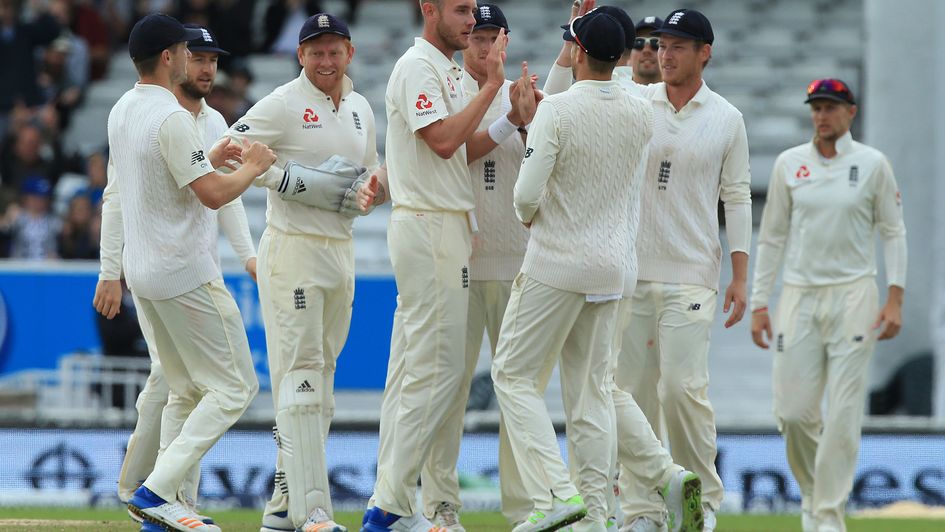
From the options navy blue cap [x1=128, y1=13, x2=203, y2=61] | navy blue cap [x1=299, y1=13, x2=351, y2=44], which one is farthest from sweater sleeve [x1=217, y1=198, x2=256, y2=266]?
navy blue cap [x1=128, y1=13, x2=203, y2=61]

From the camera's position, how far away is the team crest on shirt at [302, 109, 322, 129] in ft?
25.5

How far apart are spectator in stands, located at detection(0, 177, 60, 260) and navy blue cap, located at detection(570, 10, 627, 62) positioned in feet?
28.4

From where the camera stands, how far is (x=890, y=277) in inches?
366

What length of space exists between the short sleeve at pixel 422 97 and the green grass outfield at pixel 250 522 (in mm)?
2385

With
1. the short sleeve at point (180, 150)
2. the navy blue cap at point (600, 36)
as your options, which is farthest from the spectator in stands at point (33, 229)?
the navy blue cap at point (600, 36)

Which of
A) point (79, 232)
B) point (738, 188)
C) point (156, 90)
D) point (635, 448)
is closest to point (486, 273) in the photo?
point (635, 448)

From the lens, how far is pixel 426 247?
733 centimetres

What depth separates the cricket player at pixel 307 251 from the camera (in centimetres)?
753

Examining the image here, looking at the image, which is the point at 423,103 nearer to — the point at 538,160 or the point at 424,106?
the point at 424,106

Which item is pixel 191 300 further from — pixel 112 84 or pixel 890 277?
pixel 112 84

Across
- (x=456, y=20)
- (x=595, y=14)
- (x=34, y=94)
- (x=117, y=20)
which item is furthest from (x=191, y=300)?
(x=117, y=20)

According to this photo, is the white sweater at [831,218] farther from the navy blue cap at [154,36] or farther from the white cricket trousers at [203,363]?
the navy blue cap at [154,36]

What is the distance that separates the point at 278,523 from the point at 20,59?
447 inches

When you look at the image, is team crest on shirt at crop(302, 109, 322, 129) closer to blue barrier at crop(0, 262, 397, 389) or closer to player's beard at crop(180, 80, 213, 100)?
player's beard at crop(180, 80, 213, 100)
